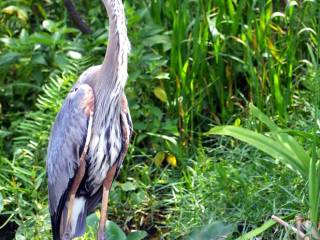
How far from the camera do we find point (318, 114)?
357 cm

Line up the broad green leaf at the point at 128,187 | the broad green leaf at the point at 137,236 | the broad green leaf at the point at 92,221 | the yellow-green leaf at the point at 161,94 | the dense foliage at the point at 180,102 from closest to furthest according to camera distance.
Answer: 1. the broad green leaf at the point at 137,236
2. the broad green leaf at the point at 92,221
3. the dense foliage at the point at 180,102
4. the broad green leaf at the point at 128,187
5. the yellow-green leaf at the point at 161,94

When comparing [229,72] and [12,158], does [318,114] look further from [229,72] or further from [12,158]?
[12,158]

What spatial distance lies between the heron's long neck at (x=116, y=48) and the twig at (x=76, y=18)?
4.90ft

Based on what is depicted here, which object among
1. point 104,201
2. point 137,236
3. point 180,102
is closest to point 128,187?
point 180,102

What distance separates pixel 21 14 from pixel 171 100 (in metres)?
1.09

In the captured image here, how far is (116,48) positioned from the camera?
11.0ft

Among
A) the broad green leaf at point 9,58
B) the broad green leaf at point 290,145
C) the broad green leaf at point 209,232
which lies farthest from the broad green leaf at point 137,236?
the broad green leaf at point 209,232

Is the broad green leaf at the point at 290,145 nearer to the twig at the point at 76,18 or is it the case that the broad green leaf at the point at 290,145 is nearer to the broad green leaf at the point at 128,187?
the broad green leaf at the point at 128,187

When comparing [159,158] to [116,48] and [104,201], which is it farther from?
[116,48]

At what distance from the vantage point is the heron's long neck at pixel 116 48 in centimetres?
328

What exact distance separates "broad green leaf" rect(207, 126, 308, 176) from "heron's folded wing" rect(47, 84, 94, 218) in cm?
57

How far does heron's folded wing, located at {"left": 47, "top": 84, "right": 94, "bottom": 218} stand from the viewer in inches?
138

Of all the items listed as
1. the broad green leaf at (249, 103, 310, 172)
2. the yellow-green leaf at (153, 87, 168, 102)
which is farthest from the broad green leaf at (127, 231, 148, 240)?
the yellow-green leaf at (153, 87, 168, 102)

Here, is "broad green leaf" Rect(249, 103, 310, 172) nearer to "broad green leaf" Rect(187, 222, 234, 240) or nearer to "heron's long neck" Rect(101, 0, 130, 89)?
"heron's long neck" Rect(101, 0, 130, 89)
